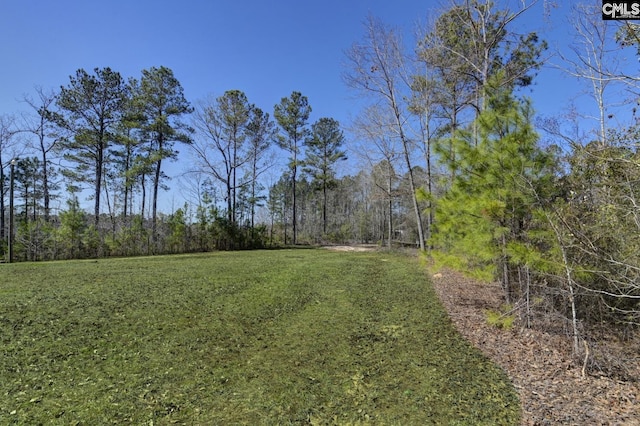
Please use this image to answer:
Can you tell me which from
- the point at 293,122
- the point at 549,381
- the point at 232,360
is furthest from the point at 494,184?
the point at 293,122

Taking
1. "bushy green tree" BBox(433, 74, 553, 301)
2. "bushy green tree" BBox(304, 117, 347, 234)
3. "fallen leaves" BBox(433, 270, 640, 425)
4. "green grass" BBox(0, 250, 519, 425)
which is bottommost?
"fallen leaves" BBox(433, 270, 640, 425)

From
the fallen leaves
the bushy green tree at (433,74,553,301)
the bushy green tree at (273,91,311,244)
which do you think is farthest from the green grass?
the bushy green tree at (273,91,311,244)

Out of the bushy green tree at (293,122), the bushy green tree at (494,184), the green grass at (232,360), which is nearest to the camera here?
the green grass at (232,360)

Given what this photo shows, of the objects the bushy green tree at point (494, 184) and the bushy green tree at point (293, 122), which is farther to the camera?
the bushy green tree at point (293, 122)

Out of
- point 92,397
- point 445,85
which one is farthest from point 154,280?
point 445,85

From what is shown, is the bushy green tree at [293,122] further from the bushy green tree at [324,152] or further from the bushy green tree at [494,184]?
the bushy green tree at [494,184]

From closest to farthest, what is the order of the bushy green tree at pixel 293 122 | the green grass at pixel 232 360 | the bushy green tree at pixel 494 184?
the green grass at pixel 232 360 → the bushy green tree at pixel 494 184 → the bushy green tree at pixel 293 122

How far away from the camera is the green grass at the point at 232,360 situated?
251 centimetres

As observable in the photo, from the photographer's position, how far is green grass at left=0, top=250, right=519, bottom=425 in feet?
8.22

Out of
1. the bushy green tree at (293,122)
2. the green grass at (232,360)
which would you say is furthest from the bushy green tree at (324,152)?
the green grass at (232,360)

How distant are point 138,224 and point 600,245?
1609cm

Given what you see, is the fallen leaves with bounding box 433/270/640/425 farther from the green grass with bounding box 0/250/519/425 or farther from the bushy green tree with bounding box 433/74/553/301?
the bushy green tree with bounding box 433/74/553/301

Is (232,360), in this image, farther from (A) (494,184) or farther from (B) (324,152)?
(B) (324,152)

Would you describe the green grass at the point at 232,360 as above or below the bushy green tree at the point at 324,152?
below
